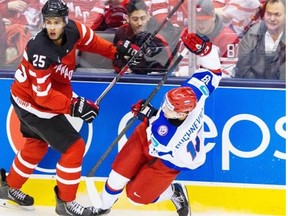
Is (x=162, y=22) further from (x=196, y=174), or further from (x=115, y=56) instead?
(x=196, y=174)

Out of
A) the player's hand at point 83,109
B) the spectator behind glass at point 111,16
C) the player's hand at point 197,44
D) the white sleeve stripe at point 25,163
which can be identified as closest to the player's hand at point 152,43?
the spectator behind glass at point 111,16

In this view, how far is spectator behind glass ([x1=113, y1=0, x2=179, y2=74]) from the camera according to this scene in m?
4.21

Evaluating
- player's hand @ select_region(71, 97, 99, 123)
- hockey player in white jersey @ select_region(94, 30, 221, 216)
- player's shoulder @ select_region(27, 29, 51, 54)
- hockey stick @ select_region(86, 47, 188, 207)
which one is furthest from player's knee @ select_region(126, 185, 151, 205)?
player's shoulder @ select_region(27, 29, 51, 54)

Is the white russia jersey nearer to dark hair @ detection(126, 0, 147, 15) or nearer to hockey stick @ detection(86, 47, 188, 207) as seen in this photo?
hockey stick @ detection(86, 47, 188, 207)

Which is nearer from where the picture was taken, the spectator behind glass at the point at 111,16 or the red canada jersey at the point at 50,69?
the red canada jersey at the point at 50,69

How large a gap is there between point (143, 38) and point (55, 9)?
54 cm

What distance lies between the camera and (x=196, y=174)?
4211 millimetres

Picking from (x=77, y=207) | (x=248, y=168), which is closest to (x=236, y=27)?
(x=248, y=168)

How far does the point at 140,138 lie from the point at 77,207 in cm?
46

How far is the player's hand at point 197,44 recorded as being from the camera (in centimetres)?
388

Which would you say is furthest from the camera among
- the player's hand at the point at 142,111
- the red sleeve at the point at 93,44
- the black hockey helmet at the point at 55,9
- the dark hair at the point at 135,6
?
the dark hair at the point at 135,6

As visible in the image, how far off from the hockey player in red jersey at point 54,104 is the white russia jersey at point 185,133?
0.29 meters

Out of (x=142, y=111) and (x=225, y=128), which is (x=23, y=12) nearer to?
(x=142, y=111)

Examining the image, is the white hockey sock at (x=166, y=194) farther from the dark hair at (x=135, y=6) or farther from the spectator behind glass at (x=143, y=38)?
the dark hair at (x=135, y=6)
